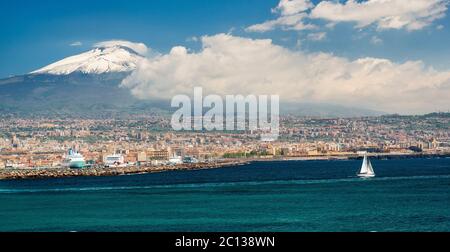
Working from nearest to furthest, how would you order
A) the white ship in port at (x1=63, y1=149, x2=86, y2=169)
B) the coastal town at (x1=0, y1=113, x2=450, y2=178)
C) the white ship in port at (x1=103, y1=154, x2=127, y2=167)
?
the white ship in port at (x1=63, y1=149, x2=86, y2=169) < the white ship in port at (x1=103, y1=154, x2=127, y2=167) < the coastal town at (x1=0, y1=113, x2=450, y2=178)

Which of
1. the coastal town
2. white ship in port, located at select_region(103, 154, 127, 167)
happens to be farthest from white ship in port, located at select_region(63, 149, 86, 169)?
white ship in port, located at select_region(103, 154, 127, 167)

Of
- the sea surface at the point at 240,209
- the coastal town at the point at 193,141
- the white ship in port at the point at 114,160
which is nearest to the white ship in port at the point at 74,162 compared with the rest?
the coastal town at the point at 193,141

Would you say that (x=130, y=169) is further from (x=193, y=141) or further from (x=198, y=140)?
(x=198, y=140)

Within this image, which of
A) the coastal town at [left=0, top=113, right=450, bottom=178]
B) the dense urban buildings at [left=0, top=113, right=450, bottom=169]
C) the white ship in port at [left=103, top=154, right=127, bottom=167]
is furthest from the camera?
the dense urban buildings at [left=0, top=113, right=450, bottom=169]

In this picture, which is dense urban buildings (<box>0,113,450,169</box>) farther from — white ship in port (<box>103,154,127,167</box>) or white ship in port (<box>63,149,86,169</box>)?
white ship in port (<box>63,149,86,169</box>)

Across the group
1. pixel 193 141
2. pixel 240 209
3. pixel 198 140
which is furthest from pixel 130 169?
pixel 240 209

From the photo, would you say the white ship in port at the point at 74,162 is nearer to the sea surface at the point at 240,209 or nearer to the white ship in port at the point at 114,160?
the white ship in port at the point at 114,160

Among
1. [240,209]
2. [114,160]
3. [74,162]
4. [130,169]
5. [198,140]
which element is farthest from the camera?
[198,140]

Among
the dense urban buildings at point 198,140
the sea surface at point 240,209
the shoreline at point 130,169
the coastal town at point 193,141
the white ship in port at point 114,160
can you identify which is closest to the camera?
the sea surface at point 240,209
